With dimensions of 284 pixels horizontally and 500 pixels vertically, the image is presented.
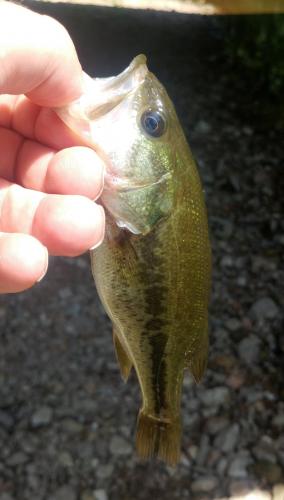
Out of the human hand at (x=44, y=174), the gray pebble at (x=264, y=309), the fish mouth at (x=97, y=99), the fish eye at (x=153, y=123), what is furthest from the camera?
A: the gray pebble at (x=264, y=309)

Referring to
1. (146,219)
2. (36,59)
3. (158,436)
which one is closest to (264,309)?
(158,436)

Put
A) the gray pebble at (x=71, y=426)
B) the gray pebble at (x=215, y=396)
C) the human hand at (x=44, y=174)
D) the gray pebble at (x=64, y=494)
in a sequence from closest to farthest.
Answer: the human hand at (x=44, y=174), the gray pebble at (x=64, y=494), the gray pebble at (x=71, y=426), the gray pebble at (x=215, y=396)

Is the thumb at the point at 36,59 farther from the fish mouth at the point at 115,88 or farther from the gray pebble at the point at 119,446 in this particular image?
the gray pebble at the point at 119,446

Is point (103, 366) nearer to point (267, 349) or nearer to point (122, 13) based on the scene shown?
point (267, 349)

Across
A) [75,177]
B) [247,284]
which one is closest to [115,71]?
[247,284]

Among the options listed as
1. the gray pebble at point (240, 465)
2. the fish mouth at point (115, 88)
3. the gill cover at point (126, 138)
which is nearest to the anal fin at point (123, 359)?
the gill cover at point (126, 138)

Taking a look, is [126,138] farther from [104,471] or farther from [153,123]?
[104,471]
